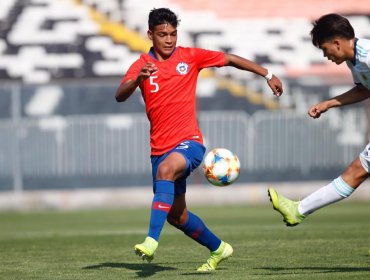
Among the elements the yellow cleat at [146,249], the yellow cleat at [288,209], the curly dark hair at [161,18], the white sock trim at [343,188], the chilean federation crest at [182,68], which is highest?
the curly dark hair at [161,18]

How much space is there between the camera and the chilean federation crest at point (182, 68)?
28.1ft

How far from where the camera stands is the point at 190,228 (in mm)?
8555

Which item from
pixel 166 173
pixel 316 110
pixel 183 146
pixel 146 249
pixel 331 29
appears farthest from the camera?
pixel 183 146

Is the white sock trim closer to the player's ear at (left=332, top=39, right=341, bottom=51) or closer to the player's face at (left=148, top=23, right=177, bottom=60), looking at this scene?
the player's ear at (left=332, top=39, right=341, bottom=51)

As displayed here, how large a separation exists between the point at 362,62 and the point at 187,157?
63.9 inches

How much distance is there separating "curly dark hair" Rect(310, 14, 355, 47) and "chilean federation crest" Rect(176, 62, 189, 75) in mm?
1314

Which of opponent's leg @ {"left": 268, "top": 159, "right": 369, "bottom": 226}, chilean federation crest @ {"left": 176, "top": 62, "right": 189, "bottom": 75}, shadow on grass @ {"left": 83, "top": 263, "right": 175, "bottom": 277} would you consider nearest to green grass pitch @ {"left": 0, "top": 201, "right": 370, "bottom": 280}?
shadow on grass @ {"left": 83, "top": 263, "right": 175, "bottom": 277}

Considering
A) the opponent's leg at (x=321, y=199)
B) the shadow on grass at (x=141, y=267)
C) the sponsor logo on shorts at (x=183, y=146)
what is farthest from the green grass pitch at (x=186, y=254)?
the sponsor logo on shorts at (x=183, y=146)

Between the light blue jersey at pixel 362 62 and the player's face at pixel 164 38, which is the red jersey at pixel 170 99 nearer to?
the player's face at pixel 164 38

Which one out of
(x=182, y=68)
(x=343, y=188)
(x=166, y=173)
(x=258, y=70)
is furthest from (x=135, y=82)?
(x=343, y=188)

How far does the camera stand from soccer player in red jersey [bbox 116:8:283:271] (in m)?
8.22

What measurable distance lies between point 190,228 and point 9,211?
14.8m

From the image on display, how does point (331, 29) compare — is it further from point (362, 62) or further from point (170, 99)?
point (170, 99)

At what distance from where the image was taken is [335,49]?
7785 millimetres
